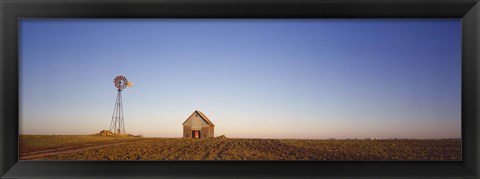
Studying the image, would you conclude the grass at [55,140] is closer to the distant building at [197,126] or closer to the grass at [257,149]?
the grass at [257,149]

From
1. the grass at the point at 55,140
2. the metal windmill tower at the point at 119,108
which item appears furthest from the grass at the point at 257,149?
the metal windmill tower at the point at 119,108

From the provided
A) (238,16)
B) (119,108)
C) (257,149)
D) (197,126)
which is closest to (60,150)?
(119,108)

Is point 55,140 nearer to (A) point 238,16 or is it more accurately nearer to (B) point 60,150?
(B) point 60,150

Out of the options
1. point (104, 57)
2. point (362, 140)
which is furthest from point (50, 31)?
point (362, 140)

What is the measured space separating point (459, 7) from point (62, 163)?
2808 millimetres

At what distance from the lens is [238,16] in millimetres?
2711

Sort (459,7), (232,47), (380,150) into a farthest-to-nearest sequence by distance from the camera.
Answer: (232,47), (380,150), (459,7)

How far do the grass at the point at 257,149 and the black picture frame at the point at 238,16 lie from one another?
86mm

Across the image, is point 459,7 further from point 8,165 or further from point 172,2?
point 8,165

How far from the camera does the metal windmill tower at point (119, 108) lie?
2.89 metres

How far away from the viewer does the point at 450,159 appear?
274 cm

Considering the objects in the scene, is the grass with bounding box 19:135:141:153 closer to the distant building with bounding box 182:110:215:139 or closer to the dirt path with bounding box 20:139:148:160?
the dirt path with bounding box 20:139:148:160

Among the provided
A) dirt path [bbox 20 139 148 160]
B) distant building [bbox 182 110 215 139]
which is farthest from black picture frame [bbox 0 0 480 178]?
distant building [bbox 182 110 215 139]

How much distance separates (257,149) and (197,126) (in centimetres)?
45
